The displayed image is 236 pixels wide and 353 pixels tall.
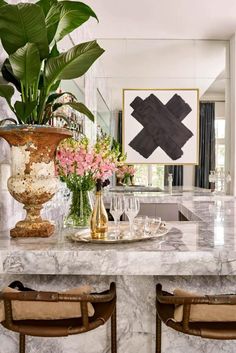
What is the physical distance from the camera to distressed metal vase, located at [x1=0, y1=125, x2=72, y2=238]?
1607 mm

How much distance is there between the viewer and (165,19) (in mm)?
4238

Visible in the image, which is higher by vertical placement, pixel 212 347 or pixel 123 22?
pixel 123 22

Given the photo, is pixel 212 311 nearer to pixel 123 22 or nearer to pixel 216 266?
pixel 216 266

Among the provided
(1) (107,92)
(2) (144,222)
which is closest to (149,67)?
(1) (107,92)

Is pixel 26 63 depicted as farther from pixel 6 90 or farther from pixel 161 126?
pixel 161 126

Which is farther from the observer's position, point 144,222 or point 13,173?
point 144,222

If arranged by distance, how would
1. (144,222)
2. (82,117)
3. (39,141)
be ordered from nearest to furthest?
(39,141), (144,222), (82,117)

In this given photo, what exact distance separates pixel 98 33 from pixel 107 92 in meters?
0.69

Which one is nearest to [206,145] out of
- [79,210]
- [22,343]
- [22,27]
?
[79,210]

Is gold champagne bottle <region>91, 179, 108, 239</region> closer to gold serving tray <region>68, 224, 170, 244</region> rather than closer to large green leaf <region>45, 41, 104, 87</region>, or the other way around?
gold serving tray <region>68, 224, 170, 244</region>

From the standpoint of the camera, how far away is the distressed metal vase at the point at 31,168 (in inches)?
63.3

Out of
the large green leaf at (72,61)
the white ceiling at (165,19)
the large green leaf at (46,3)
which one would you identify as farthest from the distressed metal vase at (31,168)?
the white ceiling at (165,19)

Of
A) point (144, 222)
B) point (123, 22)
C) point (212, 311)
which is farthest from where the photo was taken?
point (123, 22)

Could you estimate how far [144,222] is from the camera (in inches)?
74.5
